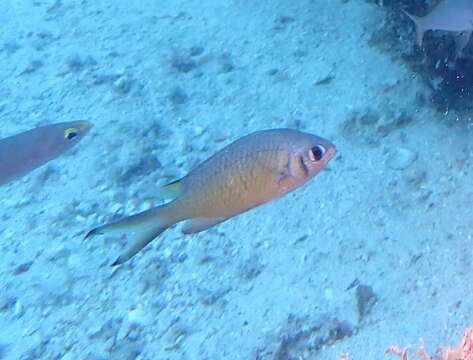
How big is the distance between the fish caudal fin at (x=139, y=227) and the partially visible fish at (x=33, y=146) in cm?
139

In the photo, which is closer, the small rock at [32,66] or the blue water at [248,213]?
the blue water at [248,213]

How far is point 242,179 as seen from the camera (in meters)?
2.84

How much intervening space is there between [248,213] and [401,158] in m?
1.38

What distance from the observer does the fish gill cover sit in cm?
532

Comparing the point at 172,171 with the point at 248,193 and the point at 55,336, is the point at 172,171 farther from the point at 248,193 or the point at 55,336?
the point at 248,193

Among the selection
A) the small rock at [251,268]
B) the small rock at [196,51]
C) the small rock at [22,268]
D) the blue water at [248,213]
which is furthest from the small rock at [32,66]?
the small rock at [251,268]

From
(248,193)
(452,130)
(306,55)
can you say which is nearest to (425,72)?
(452,130)

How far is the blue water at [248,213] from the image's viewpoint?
4008 millimetres

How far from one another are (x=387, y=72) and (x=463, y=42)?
0.81 meters

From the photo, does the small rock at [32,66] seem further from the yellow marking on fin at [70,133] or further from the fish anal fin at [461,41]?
the fish anal fin at [461,41]

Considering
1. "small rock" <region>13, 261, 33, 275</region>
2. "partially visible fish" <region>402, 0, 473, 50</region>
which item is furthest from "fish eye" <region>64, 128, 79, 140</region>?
"partially visible fish" <region>402, 0, 473, 50</region>

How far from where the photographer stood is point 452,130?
17.1 feet

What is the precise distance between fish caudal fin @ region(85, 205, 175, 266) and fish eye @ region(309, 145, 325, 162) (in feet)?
2.41

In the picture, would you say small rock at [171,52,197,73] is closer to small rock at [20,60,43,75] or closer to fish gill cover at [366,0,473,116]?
small rock at [20,60,43,75]
